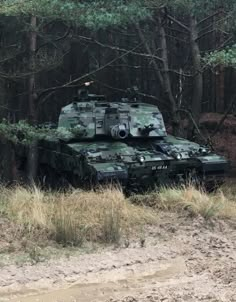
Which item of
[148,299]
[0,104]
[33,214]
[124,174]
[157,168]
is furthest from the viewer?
[0,104]

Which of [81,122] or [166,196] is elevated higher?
[81,122]

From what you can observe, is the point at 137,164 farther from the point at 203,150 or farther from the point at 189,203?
the point at 189,203

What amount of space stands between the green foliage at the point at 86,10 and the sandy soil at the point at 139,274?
5.49 m

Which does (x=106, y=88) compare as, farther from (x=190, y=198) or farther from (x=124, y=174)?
(x=190, y=198)

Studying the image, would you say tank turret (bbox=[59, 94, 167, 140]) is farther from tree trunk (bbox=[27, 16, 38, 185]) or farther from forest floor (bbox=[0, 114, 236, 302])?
forest floor (bbox=[0, 114, 236, 302])

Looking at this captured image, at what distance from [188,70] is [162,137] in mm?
5880

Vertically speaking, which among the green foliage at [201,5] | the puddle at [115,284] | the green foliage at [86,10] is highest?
the green foliage at [201,5]

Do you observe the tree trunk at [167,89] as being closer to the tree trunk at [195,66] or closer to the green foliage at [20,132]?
the tree trunk at [195,66]

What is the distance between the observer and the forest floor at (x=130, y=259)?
6.21 metres

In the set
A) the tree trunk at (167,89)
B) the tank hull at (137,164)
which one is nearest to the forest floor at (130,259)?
the tank hull at (137,164)

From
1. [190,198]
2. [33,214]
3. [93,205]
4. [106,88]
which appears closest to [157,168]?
[190,198]

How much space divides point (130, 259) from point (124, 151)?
5.27 meters

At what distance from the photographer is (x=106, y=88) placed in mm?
20422

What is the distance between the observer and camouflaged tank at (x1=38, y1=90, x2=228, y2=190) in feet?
39.2
